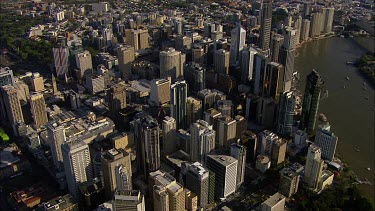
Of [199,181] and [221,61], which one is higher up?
[221,61]

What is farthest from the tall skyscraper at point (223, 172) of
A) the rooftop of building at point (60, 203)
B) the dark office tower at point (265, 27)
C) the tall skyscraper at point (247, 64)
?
the dark office tower at point (265, 27)

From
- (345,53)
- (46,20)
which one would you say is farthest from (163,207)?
(46,20)

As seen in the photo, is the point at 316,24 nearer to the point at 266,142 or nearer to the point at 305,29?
the point at 305,29

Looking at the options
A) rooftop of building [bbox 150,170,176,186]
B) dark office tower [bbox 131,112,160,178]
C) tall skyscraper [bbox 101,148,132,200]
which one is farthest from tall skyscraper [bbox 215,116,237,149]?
tall skyscraper [bbox 101,148,132,200]

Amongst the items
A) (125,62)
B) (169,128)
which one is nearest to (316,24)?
(125,62)

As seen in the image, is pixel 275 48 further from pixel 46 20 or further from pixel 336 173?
pixel 46 20
